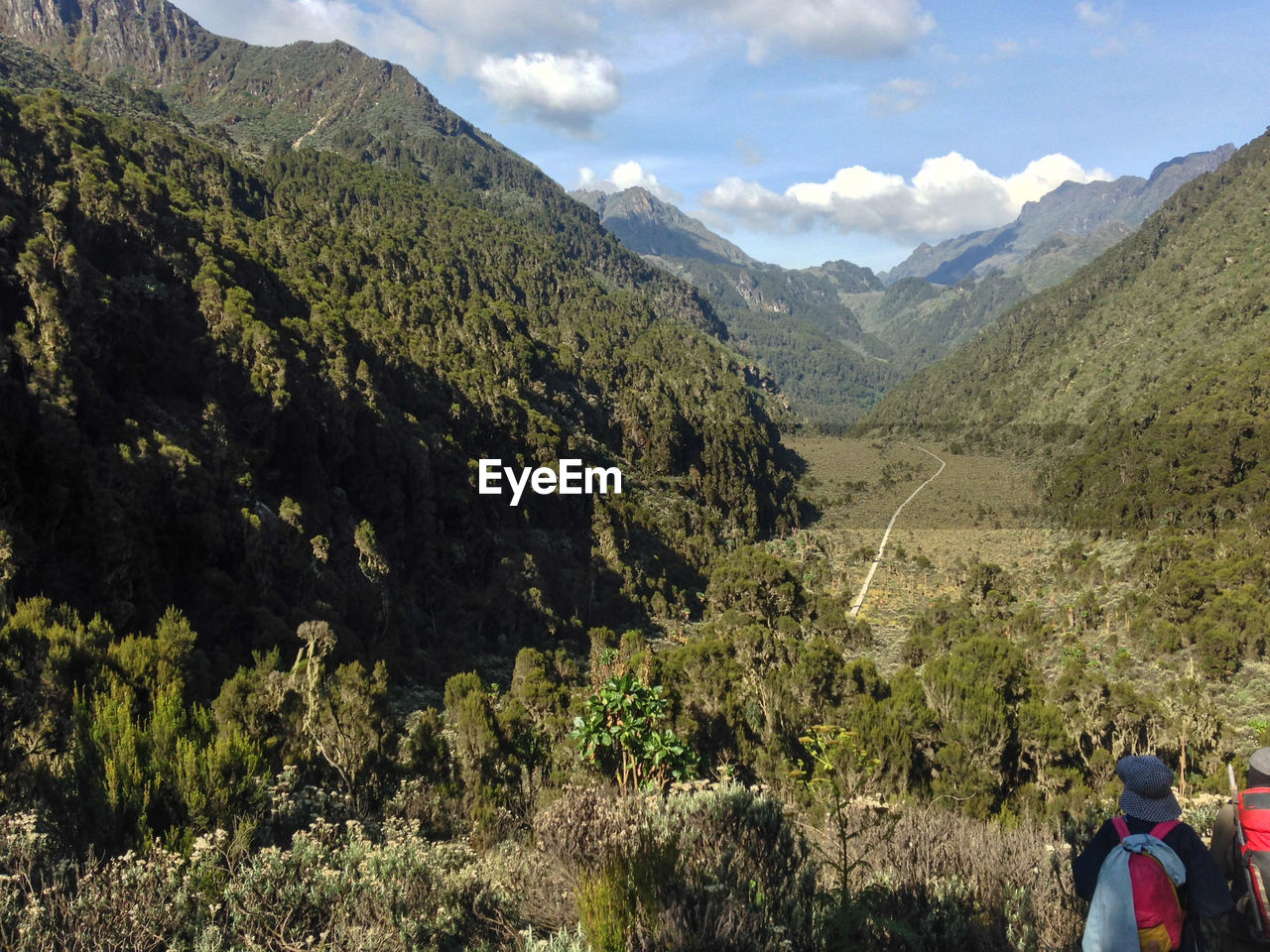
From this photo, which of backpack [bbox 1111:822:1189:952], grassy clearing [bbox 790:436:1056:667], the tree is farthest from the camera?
grassy clearing [bbox 790:436:1056:667]

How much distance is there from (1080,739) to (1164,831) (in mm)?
16885

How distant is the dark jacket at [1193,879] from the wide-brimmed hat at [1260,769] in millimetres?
593

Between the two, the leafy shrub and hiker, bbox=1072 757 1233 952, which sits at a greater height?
hiker, bbox=1072 757 1233 952

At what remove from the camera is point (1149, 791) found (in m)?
3.88

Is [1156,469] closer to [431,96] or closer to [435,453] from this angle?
[435,453]

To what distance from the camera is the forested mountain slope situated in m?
50.2

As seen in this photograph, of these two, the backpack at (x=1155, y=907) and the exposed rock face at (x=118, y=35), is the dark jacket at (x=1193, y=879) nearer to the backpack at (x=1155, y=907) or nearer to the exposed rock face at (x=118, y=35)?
the backpack at (x=1155, y=907)

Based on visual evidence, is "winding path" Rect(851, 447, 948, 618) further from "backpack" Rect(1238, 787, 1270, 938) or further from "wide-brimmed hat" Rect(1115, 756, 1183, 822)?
"wide-brimmed hat" Rect(1115, 756, 1183, 822)

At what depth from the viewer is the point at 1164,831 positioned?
389 centimetres

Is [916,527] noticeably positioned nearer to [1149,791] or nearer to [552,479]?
[552,479]

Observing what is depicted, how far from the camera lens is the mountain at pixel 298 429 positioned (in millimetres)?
Result: 20375

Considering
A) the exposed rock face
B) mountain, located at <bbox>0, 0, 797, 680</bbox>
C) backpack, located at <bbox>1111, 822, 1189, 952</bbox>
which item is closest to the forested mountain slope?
mountain, located at <bbox>0, 0, 797, 680</bbox>

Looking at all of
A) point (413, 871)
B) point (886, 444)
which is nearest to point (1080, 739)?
point (413, 871)

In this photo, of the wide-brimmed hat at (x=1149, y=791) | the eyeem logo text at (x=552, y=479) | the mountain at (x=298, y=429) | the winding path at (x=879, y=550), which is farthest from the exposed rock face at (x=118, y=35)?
the wide-brimmed hat at (x=1149, y=791)
